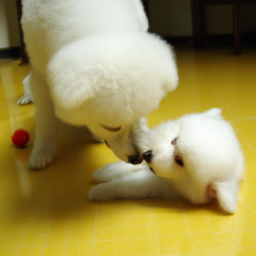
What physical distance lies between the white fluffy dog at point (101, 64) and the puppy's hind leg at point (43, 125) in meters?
0.26

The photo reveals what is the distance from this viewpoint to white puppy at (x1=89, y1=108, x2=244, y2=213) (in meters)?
1.36

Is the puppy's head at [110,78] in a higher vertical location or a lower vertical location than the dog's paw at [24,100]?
higher

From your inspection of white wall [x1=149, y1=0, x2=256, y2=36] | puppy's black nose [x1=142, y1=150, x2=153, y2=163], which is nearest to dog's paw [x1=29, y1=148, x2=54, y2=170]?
puppy's black nose [x1=142, y1=150, x2=153, y2=163]

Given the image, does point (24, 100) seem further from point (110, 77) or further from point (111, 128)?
point (110, 77)

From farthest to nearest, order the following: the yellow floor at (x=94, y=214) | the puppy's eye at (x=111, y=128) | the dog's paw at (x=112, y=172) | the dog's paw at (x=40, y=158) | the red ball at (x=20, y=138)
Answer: the red ball at (x=20, y=138) → the dog's paw at (x=40, y=158) → the dog's paw at (x=112, y=172) → the puppy's eye at (x=111, y=128) → the yellow floor at (x=94, y=214)

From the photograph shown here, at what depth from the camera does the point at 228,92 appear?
114 inches

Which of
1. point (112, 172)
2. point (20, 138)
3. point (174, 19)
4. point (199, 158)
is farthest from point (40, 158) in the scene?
point (174, 19)

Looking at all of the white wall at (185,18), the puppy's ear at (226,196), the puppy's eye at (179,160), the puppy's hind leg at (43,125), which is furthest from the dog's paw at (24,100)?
the white wall at (185,18)

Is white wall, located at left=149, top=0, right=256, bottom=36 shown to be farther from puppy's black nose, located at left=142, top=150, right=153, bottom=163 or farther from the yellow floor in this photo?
puppy's black nose, located at left=142, top=150, right=153, bottom=163

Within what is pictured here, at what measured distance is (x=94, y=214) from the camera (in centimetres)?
148

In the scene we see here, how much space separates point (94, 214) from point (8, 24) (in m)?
4.14

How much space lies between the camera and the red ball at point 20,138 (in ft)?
7.23

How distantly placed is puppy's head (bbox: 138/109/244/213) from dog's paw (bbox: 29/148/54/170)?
654mm

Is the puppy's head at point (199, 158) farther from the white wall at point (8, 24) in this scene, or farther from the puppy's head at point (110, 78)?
the white wall at point (8, 24)
